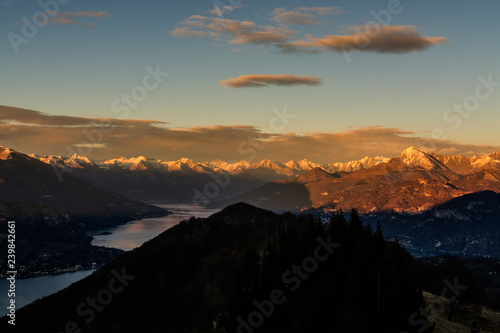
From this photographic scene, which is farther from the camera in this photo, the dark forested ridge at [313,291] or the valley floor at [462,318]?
Result: the valley floor at [462,318]

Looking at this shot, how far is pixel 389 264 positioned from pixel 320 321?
44.2ft

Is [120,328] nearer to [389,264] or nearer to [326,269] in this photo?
[326,269]

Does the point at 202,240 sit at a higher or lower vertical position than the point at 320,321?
lower

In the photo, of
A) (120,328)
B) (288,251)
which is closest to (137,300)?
(120,328)

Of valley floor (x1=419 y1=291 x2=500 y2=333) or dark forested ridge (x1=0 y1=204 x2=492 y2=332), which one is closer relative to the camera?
dark forested ridge (x1=0 y1=204 x2=492 y2=332)

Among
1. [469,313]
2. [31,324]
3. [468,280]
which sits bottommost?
[31,324]

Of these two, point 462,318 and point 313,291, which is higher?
point 313,291

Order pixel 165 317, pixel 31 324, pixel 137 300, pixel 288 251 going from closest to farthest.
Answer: pixel 288 251 → pixel 165 317 → pixel 137 300 → pixel 31 324

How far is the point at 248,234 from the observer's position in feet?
645

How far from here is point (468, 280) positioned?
131 metres

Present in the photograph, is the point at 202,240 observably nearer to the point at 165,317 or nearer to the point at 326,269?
the point at 165,317

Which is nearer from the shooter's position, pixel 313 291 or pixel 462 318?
pixel 313 291

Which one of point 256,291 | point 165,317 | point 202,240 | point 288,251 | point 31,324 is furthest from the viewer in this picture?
point 202,240

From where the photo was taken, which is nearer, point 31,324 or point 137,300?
point 137,300
